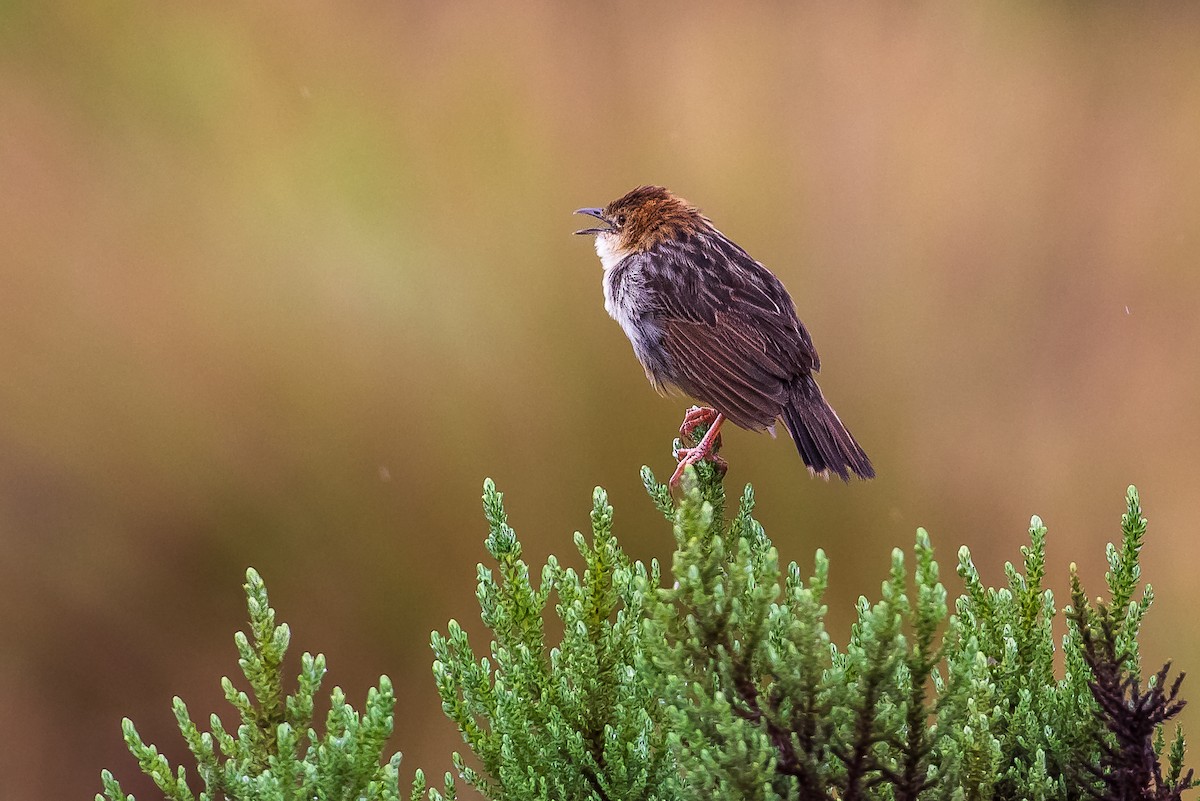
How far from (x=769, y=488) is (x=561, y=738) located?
2.80 metres

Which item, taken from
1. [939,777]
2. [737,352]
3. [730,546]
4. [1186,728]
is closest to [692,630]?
[939,777]

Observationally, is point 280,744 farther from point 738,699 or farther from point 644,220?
point 644,220

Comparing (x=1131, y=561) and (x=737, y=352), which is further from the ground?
(x=737, y=352)

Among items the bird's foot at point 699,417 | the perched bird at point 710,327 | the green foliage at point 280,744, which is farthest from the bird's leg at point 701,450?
the green foliage at point 280,744

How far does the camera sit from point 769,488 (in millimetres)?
4930

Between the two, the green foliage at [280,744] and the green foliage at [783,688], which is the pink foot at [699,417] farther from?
the green foliage at [280,744]

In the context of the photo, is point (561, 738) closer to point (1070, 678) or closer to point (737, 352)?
point (1070, 678)

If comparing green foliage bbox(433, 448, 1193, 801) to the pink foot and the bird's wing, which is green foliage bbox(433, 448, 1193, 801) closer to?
the bird's wing

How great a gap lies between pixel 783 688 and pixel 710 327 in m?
2.19

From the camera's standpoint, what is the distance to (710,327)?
3.89m

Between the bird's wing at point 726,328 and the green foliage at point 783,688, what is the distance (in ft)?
2.88

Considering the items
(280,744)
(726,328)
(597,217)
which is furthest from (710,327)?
(280,744)

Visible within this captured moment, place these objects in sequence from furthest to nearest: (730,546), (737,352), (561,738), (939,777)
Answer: (737,352)
(730,546)
(561,738)
(939,777)

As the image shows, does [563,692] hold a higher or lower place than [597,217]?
lower
